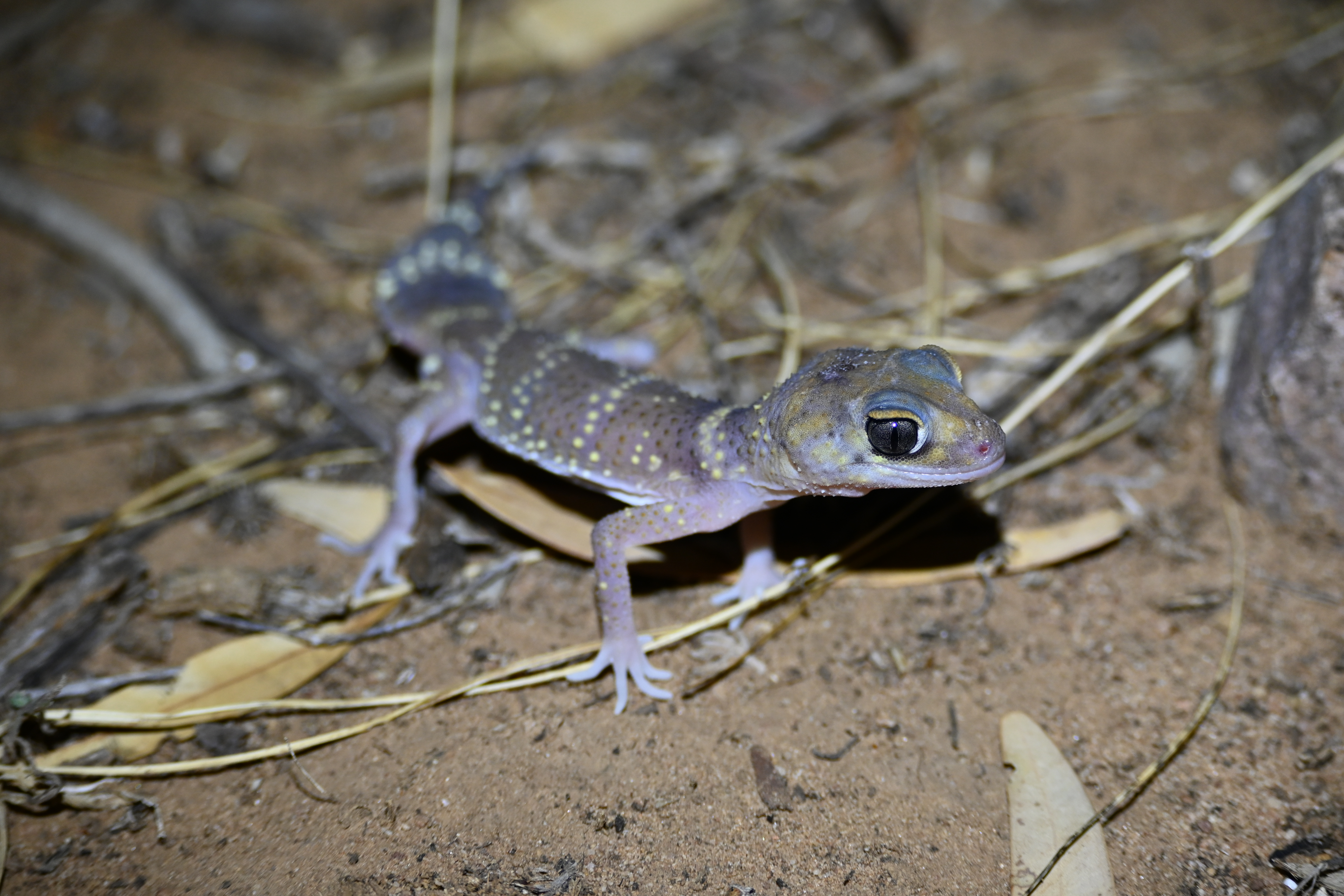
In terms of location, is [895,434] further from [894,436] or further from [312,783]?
[312,783]

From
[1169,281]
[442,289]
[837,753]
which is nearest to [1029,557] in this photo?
[837,753]

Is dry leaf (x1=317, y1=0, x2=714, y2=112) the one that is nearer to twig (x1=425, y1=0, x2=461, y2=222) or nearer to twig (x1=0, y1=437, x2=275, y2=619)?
twig (x1=425, y1=0, x2=461, y2=222)

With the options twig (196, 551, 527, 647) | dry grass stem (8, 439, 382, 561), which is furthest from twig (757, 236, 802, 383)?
dry grass stem (8, 439, 382, 561)

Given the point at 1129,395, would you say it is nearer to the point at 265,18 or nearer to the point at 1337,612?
the point at 1337,612

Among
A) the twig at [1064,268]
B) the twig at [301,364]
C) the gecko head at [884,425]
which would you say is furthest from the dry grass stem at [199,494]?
the twig at [1064,268]

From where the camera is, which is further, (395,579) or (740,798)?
(395,579)

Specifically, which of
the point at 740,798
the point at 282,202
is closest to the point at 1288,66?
the point at 740,798

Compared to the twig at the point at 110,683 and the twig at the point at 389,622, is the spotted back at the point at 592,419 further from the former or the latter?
the twig at the point at 110,683
